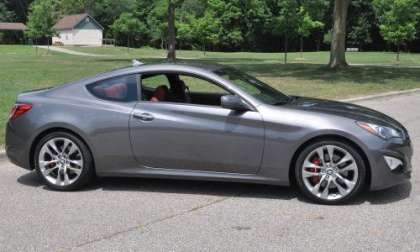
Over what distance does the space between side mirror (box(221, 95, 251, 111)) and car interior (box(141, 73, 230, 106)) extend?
253 mm

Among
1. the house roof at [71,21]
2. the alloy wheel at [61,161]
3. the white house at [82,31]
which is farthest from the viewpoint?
the white house at [82,31]

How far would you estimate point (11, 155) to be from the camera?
6.63 m

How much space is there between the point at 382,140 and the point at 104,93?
295 centimetres

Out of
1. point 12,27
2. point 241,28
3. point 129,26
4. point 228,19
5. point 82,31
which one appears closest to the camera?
point 228,19

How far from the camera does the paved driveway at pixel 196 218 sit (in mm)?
4723

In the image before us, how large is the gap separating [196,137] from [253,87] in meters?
0.98

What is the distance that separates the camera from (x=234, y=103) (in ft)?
19.3

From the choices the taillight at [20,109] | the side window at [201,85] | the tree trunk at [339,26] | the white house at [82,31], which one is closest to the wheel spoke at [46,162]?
the taillight at [20,109]

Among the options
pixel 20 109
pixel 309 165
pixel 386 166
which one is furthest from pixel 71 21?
pixel 386 166

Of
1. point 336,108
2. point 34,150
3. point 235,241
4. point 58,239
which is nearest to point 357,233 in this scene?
point 235,241

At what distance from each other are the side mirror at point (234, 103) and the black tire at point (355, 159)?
2.38ft

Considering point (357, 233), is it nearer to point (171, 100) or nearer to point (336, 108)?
point (336, 108)

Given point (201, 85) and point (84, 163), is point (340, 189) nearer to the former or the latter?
point (201, 85)

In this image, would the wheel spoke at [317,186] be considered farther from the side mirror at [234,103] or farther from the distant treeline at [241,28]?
the distant treeline at [241,28]
